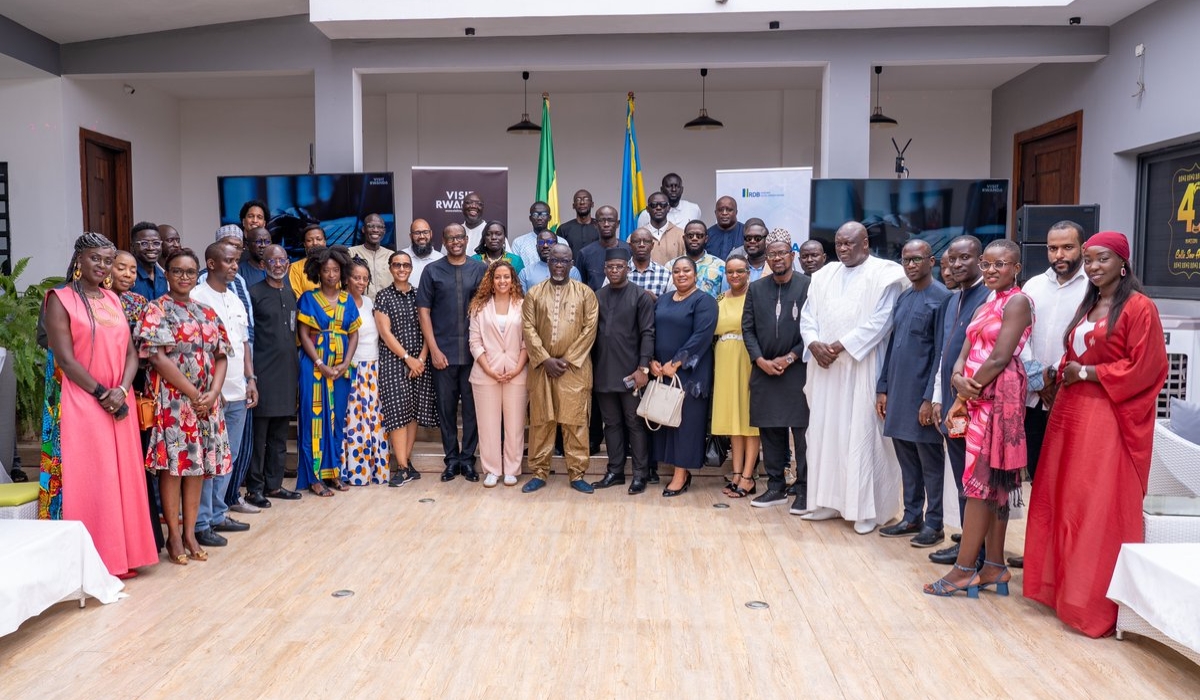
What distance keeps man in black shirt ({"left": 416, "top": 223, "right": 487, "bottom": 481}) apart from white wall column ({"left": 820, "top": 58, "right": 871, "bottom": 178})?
3.57 meters

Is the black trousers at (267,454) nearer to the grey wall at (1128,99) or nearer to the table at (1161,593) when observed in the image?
the table at (1161,593)

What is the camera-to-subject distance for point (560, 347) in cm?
617

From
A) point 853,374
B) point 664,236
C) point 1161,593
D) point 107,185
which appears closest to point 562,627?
point 1161,593

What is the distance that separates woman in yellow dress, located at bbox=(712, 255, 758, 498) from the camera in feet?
19.6

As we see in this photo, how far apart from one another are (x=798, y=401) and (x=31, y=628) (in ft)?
13.4

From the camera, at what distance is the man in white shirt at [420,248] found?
22.9ft

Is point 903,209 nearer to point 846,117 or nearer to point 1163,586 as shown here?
point 846,117

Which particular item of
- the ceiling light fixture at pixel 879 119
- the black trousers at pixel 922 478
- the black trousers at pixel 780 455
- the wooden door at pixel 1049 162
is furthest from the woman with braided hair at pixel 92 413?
the ceiling light fixture at pixel 879 119

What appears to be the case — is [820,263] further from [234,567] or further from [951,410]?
[234,567]

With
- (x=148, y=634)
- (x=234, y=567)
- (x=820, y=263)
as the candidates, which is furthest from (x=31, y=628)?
(x=820, y=263)

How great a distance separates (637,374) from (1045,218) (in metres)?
3.27

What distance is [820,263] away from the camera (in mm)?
5918

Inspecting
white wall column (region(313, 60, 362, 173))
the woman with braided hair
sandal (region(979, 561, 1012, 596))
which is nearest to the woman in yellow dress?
sandal (region(979, 561, 1012, 596))

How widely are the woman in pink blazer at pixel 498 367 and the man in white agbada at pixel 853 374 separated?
1995mm
